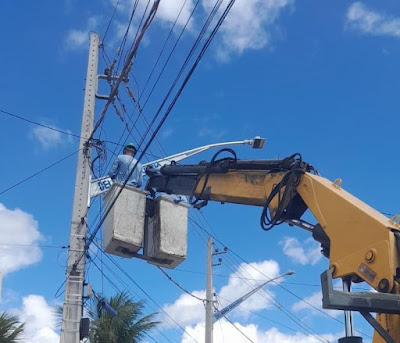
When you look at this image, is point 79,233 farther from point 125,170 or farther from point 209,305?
point 209,305

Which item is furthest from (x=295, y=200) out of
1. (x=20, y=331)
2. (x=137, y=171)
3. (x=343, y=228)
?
(x=20, y=331)

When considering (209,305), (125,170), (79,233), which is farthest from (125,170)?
(209,305)

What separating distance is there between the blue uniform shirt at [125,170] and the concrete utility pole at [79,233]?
7.93ft

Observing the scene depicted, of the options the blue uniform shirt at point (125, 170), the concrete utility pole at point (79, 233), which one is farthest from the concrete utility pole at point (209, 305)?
the blue uniform shirt at point (125, 170)

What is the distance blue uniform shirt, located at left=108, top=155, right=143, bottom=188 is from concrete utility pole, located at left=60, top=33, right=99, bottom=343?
95.2 inches

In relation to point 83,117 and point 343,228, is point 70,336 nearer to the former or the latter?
point 83,117

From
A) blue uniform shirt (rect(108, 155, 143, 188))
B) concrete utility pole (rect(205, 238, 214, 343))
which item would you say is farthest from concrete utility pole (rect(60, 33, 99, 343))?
concrete utility pole (rect(205, 238, 214, 343))

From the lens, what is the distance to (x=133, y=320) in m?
15.2

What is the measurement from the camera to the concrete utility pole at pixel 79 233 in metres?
11.6

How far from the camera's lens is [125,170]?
1033 cm

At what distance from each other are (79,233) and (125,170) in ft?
8.73

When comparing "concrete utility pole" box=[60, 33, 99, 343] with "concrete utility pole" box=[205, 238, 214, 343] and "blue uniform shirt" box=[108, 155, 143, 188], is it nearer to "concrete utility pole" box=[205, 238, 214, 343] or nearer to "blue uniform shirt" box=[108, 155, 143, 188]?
"blue uniform shirt" box=[108, 155, 143, 188]

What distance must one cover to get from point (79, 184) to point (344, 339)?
871cm

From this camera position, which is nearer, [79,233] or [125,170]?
[125,170]
